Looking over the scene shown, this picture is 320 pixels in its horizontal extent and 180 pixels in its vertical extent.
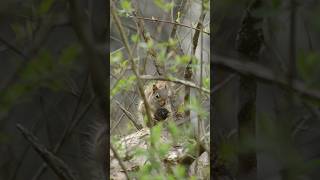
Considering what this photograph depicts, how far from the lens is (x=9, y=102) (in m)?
0.42

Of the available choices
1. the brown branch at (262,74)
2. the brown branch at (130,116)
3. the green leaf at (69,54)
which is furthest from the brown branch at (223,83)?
the brown branch at (130,116)

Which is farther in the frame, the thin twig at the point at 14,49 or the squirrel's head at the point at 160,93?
the squirrel's head at the point at 160,93

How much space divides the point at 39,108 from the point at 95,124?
0.05m

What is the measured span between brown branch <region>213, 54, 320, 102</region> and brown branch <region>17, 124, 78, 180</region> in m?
0.16

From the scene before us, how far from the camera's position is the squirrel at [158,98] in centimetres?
231

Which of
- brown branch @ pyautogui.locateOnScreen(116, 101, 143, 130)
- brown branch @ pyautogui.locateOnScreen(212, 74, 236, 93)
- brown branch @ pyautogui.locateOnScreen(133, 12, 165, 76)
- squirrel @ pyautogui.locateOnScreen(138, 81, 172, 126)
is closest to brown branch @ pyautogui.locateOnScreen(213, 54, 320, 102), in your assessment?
brown branch @ pyautogui.locateOnScreen(212, 74, 236, 93)

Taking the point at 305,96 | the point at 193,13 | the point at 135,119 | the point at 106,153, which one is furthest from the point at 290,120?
the point at 135,119

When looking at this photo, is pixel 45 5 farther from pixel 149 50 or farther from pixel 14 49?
pixel 149 50

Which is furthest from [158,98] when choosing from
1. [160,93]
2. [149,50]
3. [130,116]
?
[149,50]

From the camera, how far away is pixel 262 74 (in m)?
0.41

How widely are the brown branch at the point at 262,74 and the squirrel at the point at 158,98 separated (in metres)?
1.86

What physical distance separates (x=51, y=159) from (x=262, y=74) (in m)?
0.19

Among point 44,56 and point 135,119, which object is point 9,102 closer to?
point 44,56

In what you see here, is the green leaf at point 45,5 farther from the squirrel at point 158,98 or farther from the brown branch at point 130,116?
the squirrel at point 158,98
